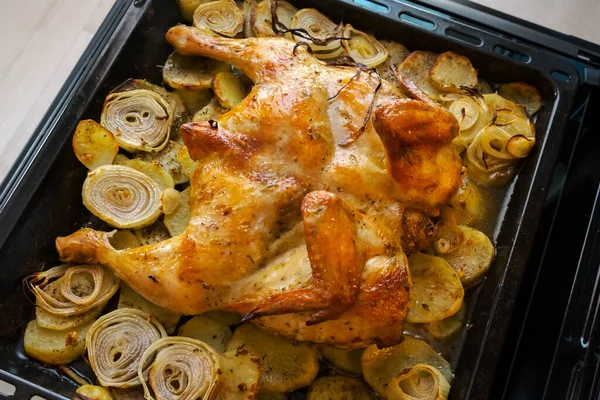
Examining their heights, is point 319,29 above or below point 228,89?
above

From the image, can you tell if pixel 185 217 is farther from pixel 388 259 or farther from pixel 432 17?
pixel 432 17

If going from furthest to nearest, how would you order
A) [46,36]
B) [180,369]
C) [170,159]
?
[46,36]
[170,159]
[180,369]

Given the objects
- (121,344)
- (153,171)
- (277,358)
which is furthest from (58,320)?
(277,358)

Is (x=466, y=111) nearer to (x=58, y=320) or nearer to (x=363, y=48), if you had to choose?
(x=363, y=48)

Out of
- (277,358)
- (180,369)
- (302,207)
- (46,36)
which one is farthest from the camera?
(46,36)

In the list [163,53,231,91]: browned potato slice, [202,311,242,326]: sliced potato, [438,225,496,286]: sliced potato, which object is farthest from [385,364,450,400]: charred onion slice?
[163,53,231,91]: browned potato slice

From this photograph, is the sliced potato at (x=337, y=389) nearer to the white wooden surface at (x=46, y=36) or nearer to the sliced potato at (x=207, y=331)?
the sliced potato at (x=207, y=331)
